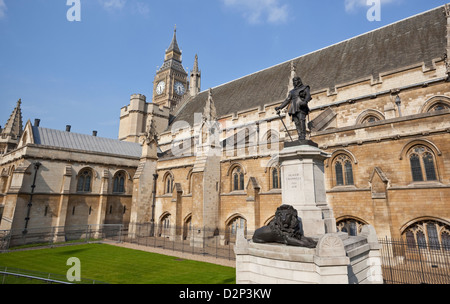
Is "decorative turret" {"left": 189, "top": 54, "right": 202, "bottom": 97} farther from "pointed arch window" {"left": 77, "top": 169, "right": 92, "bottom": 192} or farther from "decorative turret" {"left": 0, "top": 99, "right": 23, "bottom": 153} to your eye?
"decorative turret" {"left": 0, "top": 99, "right": 23, "bottom": 153}

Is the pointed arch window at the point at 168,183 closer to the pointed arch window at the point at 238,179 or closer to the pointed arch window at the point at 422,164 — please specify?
the pointed arch window at the point at 238,179

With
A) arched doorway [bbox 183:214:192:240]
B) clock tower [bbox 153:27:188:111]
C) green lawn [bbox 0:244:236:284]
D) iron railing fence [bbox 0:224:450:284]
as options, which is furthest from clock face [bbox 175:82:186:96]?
green lawn [bbox 0:244:236:284]

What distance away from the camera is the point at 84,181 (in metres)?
25.0

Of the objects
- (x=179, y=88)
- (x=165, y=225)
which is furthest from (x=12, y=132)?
(x=179, y=88)

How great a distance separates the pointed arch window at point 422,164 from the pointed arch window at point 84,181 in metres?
26.6

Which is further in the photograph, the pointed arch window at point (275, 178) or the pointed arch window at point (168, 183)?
the pointed arch window at point (168, 183)

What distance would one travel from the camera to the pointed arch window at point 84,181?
81.0 ft

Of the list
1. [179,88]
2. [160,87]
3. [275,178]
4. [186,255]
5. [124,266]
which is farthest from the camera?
[160,87]

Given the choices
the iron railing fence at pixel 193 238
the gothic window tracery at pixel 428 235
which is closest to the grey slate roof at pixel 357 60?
the gothic window tracery at pixel 428 235

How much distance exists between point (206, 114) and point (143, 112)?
21.6 m

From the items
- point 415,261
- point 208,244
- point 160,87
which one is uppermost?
point 160,87

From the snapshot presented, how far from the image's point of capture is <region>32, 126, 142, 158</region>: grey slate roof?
967 inches

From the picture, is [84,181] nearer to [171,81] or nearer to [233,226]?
[233,226]

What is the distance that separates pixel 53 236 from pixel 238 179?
1608cm
